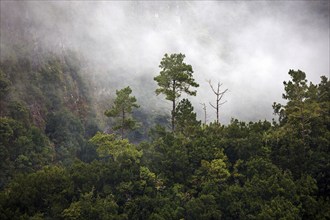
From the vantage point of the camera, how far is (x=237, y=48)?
139m

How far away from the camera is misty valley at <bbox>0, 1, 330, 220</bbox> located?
102ft

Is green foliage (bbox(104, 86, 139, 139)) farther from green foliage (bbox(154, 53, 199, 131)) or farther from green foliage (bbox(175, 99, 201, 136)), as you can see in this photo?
Answer: green foliage (bbox(175, 99, 201, 136))

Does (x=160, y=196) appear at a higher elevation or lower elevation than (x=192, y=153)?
lower

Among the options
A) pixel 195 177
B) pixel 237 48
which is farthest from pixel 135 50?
pixel 195 177

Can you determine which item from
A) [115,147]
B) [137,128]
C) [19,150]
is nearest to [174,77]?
[115,147]

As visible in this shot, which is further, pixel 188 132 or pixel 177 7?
pixel 177 7

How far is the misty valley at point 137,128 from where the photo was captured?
3122cm


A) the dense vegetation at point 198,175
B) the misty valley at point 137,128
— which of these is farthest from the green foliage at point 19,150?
the dense vegetation at point 198,175

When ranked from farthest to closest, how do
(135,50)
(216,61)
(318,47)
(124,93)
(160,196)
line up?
(318,47), (216,61), (135,50), (124,93), (160,196)

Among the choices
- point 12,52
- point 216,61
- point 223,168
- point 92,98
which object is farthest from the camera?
point 216,61

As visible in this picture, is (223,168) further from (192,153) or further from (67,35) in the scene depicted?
(67,35)

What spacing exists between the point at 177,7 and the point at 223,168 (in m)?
113

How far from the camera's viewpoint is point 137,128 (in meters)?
64.8

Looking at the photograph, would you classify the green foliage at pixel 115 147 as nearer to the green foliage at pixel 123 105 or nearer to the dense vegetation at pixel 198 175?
the dense vegetation at pixel 198 175
